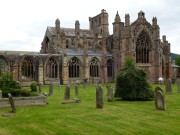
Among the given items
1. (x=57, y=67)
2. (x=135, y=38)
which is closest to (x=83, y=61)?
(x=57, y=67)

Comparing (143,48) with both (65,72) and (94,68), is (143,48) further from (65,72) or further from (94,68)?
(65,72)

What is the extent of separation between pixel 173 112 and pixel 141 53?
3927 centimetres

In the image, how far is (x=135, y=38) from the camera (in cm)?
5053

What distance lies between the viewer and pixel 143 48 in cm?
5244

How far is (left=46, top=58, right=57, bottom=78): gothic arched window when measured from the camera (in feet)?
153

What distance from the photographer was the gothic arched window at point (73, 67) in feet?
158

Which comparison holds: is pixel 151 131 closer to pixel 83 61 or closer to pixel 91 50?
pixel 83 61

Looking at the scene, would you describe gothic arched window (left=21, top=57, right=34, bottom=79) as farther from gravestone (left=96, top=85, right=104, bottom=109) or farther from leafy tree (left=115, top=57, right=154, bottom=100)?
gravestone (left=96, top=85, right=104, bottom=109)

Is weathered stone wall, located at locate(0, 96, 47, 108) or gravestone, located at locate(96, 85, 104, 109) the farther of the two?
weathered stone wall, located at locate(0, 96, 47, 108)

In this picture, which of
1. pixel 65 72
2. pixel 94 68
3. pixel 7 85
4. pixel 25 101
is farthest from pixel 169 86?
pixel 94 68

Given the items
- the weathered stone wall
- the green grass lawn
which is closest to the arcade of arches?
the weathered stone wall

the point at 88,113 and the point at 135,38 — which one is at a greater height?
the point at 135,38

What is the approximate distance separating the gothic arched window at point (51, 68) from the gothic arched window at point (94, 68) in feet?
22.7

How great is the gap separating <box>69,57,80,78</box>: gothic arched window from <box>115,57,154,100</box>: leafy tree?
28.6m
